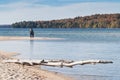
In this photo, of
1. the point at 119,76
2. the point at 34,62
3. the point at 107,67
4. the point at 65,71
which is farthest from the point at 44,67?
the point at 119,76

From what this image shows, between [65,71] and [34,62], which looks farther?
[34,62]

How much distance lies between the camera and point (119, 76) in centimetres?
2353

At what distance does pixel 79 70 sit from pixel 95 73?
161cm

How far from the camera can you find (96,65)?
2898 cm

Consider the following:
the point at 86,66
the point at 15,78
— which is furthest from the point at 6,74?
the point at 86,66

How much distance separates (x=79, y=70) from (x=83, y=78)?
3443 mm

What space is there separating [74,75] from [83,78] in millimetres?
1330

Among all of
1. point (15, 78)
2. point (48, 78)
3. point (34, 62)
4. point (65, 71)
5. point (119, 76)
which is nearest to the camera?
point (15, 78)

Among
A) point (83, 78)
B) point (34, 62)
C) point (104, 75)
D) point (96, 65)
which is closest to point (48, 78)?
point (83, 78)

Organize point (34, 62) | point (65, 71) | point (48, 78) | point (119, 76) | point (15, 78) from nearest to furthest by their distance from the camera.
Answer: point (15, 78) → point (48, 78) → point (119, 76) → point (65, 71) → point (34, 62)

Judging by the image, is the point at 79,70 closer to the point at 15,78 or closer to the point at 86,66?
the point at 86,66

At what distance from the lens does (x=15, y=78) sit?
19.2 metres

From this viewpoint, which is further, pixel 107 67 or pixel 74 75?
pixel 107 67

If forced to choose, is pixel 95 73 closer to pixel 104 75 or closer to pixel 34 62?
pixel 104 75
